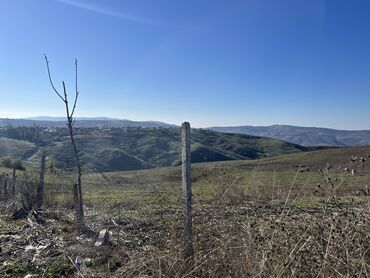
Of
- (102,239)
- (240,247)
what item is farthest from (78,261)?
(240,247)

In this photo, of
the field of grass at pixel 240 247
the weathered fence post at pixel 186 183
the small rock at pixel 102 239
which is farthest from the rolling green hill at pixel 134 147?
the weathered fence post at pixel 186 183

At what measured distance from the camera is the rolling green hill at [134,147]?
11625 cm

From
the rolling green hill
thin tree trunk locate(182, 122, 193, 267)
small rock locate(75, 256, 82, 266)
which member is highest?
thin tree trunk locate(182, 122, 193, 267)

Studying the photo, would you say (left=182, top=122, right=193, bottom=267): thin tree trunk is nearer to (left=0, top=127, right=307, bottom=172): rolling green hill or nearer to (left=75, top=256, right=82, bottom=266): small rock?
(left=75, top=256, right=82, bottom=266): small rock

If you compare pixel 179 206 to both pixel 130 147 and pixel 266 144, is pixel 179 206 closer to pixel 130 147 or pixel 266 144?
pixel 130 147

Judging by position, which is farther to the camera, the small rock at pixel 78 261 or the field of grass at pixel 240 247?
the small rock at pixel 78 261

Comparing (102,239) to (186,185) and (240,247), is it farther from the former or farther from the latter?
(240,247)

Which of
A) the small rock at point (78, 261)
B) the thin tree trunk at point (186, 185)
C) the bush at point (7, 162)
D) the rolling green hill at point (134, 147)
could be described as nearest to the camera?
the thin tree trunk at point (186, 185)

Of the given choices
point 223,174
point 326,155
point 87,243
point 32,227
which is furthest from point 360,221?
point 326,155

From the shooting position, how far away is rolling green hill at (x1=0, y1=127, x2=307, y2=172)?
116 metres

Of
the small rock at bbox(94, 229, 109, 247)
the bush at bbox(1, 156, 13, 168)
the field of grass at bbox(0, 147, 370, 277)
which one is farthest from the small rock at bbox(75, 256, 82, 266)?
the bush at bbox(1, 156, 13, 168)

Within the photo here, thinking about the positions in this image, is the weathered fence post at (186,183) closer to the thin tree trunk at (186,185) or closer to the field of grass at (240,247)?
the thin tree trunk at (186,185)

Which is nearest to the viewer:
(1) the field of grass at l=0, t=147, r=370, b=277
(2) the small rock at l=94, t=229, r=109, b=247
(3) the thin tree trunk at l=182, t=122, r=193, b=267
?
(1) the field of grass at l=0, t=147, r=370, b=277

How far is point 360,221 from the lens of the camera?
4102 mm
